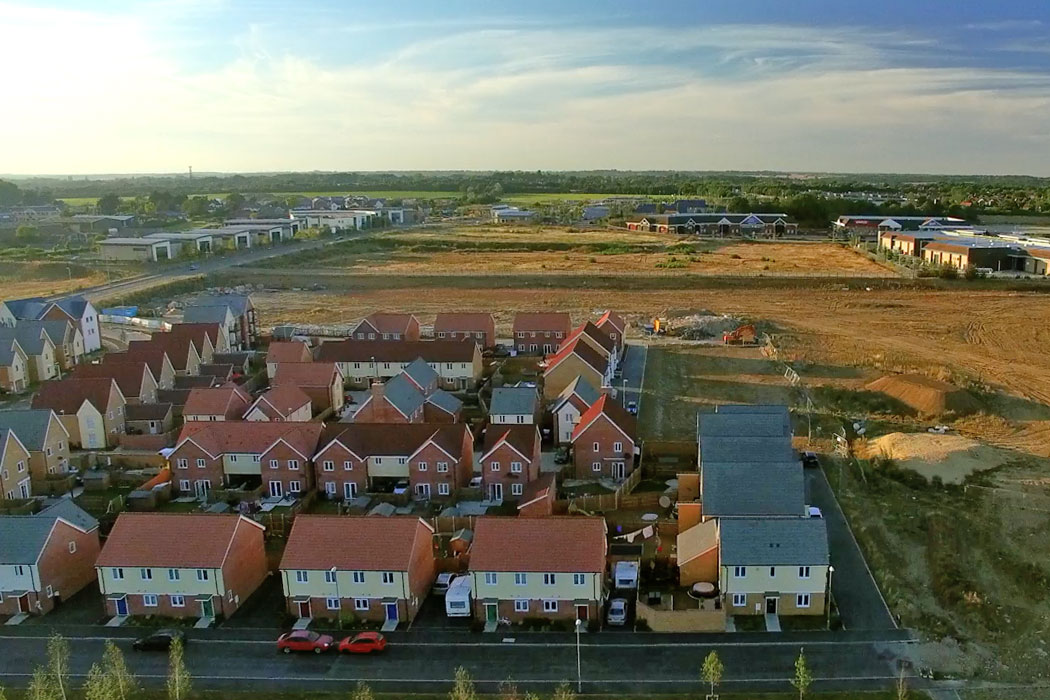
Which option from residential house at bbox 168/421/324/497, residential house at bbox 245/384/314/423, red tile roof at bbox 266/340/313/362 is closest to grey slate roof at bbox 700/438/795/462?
residential house at bbox 168/421/324/497

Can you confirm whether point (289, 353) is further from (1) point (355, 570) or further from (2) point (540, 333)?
(1) point (355, 570)

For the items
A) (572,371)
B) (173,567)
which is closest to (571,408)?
(572,371)

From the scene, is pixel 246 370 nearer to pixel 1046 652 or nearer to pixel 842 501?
pixel 842 501

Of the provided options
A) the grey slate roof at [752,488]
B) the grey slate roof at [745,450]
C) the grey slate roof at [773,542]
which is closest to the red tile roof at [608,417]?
the grey slate roof at [745,450]

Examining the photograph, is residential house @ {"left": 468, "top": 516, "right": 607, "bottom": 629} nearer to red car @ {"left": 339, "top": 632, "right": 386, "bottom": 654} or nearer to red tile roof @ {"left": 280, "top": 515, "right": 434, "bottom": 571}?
red tile roof @ {"left": 280, "top": 515, "right": 434, "bottom": 571}

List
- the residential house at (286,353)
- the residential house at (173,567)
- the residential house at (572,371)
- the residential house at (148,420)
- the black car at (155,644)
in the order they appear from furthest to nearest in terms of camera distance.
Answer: the residential house at (286,353), the residential house at (572,371), the residential house at (148,420), the residential house at (173,567), the black car at (155,644)

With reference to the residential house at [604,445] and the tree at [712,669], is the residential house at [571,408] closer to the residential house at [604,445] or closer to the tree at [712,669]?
the residential house at [604,445]

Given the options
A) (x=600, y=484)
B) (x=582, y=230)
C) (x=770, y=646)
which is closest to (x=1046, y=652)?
(x=770, y=646)
